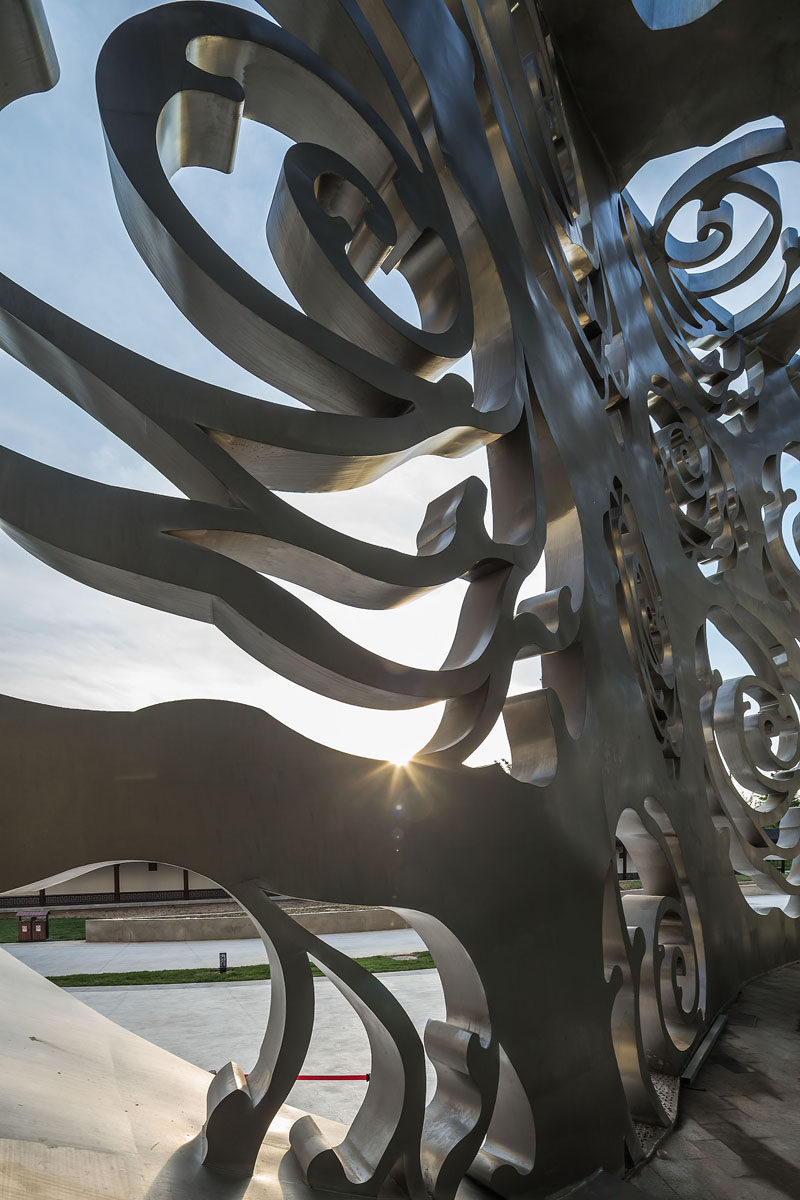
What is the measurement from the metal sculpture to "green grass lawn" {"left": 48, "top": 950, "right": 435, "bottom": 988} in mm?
4649

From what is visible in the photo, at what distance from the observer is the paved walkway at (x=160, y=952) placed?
7565mm

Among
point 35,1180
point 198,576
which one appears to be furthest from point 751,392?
point 35,1180

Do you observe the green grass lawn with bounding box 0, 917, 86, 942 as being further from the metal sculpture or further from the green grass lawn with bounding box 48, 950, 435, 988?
the metal sculpture

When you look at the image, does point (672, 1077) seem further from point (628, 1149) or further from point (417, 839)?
point (417, 839)

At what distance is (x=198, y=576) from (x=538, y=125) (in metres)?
2.47

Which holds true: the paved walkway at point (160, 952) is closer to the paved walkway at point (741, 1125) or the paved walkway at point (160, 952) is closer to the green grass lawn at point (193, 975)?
the green grass lawn at point (193, 975)

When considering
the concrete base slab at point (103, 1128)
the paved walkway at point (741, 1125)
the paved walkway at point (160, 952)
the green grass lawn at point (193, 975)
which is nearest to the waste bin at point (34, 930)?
the paved walkway at point (160, 952)

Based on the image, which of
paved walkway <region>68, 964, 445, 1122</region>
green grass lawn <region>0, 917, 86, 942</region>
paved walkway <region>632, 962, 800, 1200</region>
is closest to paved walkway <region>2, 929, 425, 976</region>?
green grass lawn <region>0, 917, 86, 942</region>

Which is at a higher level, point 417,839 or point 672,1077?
point 417,839

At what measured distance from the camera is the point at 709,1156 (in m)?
1.81

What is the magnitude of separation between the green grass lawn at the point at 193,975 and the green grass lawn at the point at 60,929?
338 centimetres

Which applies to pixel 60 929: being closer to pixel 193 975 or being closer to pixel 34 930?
pixel 34 930

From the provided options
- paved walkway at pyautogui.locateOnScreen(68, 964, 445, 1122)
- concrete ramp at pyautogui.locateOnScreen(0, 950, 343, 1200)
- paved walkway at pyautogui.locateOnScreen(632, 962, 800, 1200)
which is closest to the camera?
concrete ramp at pyautogui.locateOnScreen(0, 950, 343, 1200)

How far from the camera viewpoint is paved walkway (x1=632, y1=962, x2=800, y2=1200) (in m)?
1.65
